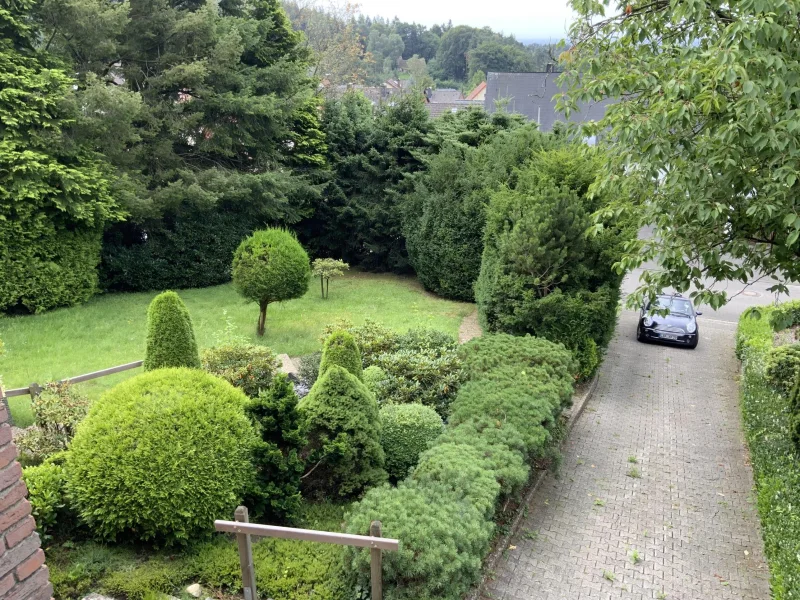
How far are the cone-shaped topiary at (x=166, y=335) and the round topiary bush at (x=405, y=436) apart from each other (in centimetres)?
290

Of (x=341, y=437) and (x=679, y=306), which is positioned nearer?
(x=341, y=437)

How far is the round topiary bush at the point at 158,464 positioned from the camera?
5.41 meters

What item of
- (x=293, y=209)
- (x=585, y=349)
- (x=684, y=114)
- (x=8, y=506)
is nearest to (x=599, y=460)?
(x=585, y=349)

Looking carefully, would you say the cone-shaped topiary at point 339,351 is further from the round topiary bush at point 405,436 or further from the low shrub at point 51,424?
the low shrub at point 51,424

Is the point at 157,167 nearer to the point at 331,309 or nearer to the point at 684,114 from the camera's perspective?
the point at 331,309

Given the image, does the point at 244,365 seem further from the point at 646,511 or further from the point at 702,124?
the point at 702,124

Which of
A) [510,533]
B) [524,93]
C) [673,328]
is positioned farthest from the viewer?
[524,93]

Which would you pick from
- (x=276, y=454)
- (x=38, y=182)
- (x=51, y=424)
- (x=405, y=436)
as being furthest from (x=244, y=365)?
(x=38, y=182)

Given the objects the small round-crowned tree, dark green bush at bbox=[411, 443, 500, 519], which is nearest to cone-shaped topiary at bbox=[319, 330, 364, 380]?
dark green bush at bbox=[411, 443, 500, 519]

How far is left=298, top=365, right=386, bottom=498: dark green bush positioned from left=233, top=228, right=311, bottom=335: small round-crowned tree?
6.54 meters

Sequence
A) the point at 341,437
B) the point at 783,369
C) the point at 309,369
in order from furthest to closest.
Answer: the point at 309,369, the point at 783,369, the point at 341,437

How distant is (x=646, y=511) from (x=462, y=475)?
3406 millimetres

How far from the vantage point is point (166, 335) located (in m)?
7.81

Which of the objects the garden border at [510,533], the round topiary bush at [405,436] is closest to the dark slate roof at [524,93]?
the garden border at [510,533]
